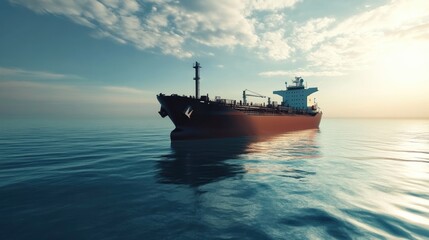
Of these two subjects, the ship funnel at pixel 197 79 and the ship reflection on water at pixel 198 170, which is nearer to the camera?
the ship reflection on water at pixel 198 170

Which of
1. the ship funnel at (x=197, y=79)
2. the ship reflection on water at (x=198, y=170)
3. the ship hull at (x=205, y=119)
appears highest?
the ship funnel at (x=197, y=79)

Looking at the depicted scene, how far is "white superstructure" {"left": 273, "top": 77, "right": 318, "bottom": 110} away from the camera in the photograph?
185 feet

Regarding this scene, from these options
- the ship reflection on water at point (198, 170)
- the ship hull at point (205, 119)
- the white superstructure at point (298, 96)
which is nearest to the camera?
the ship reflection on water at point (198, 170)

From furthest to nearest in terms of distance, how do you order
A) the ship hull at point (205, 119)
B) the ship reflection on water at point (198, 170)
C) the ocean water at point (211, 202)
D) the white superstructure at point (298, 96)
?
the white superstructure at point (298, 96) → the ship hull at point (205, 119) → the ship reflection on water at point (198, 170) → the ocean water at point (211, 202)

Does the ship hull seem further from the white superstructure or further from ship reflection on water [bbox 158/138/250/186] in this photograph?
the white superstructure

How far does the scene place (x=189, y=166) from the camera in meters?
13.2

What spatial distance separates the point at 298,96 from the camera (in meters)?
57.7

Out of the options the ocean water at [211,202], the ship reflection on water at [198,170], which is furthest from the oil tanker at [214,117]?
the ocean water at [211,202]

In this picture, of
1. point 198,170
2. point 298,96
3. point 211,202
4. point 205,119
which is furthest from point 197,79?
point 298,96

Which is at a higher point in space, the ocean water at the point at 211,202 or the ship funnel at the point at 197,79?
the ship funnel at the point at 197,79

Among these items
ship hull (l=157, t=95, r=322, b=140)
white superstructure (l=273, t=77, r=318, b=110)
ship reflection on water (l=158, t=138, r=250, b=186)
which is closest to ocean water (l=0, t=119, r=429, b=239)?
ship reflection on water (l=158, t=138, r=250, b=186)

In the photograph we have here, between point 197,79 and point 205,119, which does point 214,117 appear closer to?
point 205,119

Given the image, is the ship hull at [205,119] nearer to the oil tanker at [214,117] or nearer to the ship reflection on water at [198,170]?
the oil tanker at [214,117]

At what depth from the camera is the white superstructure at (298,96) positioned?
185ft
